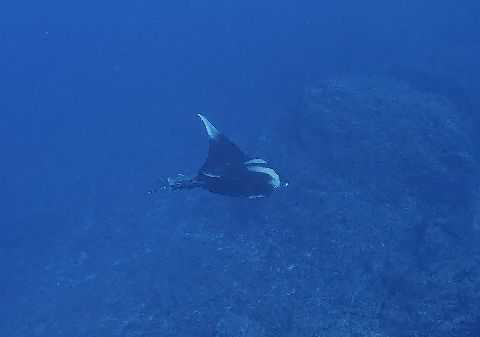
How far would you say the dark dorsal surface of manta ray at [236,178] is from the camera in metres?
4.78

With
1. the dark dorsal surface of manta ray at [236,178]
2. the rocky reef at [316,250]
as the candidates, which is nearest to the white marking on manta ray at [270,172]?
the dark dorsal surface of manta ray at [236,178]

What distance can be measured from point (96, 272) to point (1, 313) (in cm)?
353

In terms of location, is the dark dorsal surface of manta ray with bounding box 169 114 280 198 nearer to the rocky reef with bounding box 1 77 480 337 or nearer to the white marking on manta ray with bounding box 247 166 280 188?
the white marking on manta ray with bounding box 247 166 280 188

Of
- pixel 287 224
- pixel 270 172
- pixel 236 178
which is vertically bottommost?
pixel 287 224

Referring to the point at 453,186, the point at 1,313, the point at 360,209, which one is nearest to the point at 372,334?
the point at 360,209

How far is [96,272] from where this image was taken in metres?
13.9

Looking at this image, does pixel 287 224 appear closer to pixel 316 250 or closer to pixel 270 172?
pixel 316 250

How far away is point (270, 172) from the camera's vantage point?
4832 millimetres

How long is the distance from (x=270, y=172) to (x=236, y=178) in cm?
44

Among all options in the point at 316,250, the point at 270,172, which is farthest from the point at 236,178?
the point at 316,250

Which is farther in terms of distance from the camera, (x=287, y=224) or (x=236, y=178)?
(x=287, y=224)

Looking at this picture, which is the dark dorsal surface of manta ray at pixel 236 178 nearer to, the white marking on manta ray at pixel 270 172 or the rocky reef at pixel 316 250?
the white marking on manta ray at pixel 270 172

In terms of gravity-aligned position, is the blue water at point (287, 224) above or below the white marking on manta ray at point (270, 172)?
below

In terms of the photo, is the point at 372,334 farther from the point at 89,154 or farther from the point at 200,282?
the point at 89,154
